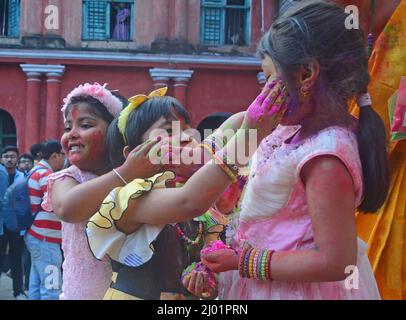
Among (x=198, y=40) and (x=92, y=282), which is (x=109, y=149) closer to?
(x=92, y=282)

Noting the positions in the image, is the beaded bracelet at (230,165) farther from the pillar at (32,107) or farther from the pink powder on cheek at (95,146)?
the pillar at (32,107)

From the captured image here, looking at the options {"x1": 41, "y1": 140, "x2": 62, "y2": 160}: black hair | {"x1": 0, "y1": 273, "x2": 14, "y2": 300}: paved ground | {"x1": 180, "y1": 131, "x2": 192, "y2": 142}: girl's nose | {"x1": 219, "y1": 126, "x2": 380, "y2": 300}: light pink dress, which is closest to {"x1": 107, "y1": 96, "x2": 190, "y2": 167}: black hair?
{"x1": 180, "y1": 131, "x2": 192, "y2": 142}: girl's nose

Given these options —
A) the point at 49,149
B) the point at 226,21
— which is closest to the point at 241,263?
the point at 49,149

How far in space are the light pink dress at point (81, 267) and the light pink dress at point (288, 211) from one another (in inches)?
23.3

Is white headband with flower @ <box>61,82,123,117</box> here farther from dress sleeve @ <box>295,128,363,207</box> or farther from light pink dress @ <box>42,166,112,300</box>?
dress sleeve @ <box>295,128,363,207</box>

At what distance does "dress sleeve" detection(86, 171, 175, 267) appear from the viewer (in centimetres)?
160

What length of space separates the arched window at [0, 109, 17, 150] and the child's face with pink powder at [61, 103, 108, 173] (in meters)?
8.75

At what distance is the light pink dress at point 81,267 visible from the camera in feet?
6.57

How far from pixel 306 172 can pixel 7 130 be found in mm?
9728

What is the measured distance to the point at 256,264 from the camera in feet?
4.58

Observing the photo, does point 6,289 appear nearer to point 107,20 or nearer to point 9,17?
point 107,20

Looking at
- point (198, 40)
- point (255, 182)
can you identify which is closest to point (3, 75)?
point (198, 40)

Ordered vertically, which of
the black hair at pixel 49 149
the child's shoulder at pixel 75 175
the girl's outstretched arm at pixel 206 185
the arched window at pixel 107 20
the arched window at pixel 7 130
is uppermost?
the arched window at pixel 107 20

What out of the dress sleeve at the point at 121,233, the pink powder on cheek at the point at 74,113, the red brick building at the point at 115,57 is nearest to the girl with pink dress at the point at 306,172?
the dress sleeve at the point at 121,233
